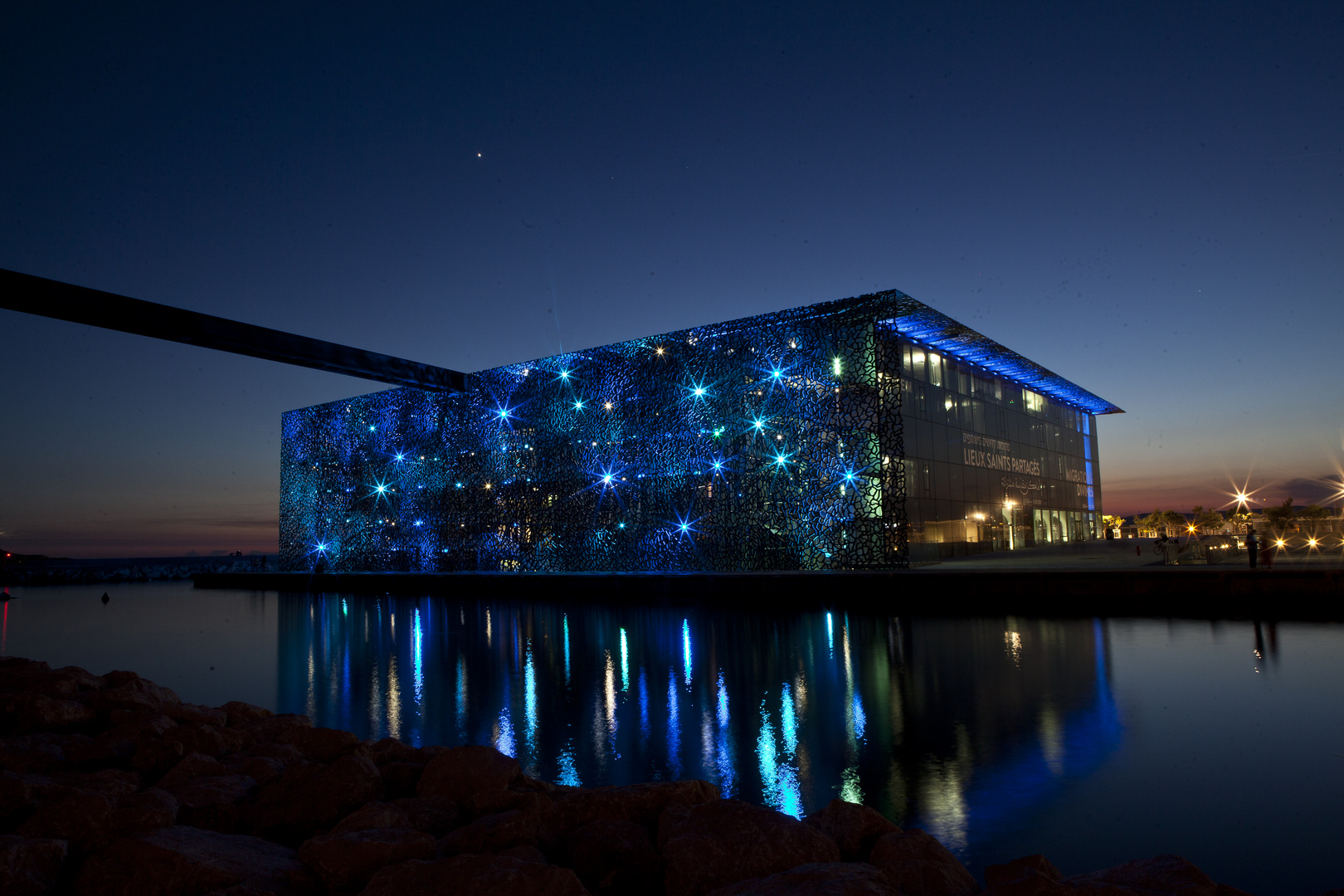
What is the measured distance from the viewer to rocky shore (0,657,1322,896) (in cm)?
262

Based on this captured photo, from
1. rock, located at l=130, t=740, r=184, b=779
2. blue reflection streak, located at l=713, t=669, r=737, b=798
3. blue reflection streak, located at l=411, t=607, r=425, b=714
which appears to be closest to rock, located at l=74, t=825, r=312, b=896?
rock, located at l=130, t=740, r=184, b=779

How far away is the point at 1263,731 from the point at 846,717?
302 cm

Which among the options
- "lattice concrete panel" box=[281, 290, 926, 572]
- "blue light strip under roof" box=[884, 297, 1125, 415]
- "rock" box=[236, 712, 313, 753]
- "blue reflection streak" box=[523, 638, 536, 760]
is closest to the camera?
"rock" box=[236, 712, 313, 753]

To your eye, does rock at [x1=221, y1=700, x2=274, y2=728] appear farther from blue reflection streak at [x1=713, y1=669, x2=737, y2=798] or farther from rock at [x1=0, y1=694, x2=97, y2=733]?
blue reflection streak at [x1=713, y1=669, x2=737, y2=798]

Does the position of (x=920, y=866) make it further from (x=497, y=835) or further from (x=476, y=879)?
(x=497, y=835)

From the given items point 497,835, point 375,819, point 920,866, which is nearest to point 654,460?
point 375,819

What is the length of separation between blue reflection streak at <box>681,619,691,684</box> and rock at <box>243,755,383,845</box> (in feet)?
15.6

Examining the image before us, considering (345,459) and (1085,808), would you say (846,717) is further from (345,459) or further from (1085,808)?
(345,459)

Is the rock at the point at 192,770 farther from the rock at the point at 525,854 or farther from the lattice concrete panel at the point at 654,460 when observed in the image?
the lattice concrete panel at the point at 654,460

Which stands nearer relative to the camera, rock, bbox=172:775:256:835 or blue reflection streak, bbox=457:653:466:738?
rock, bbox=172:775:256:835

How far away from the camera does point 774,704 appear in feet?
23.3

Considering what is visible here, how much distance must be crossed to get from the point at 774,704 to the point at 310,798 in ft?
14.0

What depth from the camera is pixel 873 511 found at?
840 inches

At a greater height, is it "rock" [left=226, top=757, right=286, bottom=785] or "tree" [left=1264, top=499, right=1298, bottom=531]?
"tree" [left=1264, top=499, right=1298, bottom=531]
